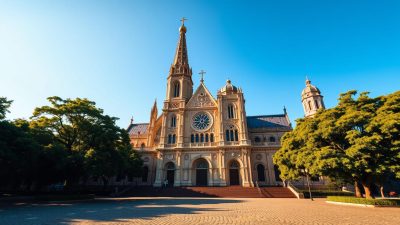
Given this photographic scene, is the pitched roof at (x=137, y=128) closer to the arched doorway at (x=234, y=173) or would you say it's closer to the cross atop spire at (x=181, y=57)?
the cross atop spire at (x=181, y=57)

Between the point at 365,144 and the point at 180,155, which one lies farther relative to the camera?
the point at 180,155

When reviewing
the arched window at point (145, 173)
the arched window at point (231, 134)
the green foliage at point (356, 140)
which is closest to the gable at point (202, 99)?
the arched window at point (231, 134)

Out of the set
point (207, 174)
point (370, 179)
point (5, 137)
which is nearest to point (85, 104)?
point (5, 137)

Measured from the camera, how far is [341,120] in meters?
17.3

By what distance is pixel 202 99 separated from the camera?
45.2 metres

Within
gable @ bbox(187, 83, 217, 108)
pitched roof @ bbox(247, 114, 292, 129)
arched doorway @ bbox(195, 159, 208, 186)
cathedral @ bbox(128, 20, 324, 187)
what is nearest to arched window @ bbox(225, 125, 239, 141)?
cathedral @ bbox(128, 20, 324, 187)

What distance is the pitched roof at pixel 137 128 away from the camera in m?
52.9

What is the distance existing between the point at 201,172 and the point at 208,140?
20.8ft

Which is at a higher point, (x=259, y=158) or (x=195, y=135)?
(x=195, y=135)

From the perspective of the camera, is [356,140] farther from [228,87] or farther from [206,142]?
[228,87]

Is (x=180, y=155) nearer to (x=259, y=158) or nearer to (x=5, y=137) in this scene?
(x=259, y=158)

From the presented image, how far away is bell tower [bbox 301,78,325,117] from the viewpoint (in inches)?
1763

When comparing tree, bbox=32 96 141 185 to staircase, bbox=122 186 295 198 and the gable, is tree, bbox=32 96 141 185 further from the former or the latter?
the gable

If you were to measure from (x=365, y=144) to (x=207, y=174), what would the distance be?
27861mm
